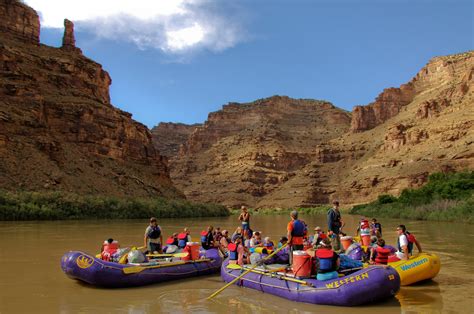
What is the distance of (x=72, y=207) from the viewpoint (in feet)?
132

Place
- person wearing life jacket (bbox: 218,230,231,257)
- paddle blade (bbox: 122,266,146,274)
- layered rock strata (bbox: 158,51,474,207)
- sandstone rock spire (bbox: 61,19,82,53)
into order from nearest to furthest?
1. paddle blade (bbox: 122,266,146,274)
2. person wearing life jacket (bbox: 218,230,231,257)
3. sandstone rock spire (bbox: 61,19,82,53)
4. layered rock strata (bbox: 158,51,474,207)

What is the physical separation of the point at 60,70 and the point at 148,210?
3188cm

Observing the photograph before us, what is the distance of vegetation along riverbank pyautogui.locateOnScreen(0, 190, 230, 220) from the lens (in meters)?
Result: 35.7

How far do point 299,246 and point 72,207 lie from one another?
111 feet

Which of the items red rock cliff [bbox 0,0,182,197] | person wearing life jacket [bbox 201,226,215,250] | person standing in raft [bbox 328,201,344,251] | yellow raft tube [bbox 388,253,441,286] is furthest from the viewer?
red rock cliff [bbox 0,0,182,197]

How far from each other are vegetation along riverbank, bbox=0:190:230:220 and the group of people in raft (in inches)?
1032

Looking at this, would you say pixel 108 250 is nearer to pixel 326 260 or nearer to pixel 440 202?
pixel 326 260

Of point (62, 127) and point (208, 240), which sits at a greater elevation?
point (62, 127)

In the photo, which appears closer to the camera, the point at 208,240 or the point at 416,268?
the point at 416,268

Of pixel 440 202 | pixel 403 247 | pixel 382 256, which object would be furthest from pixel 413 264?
pixel 440 202

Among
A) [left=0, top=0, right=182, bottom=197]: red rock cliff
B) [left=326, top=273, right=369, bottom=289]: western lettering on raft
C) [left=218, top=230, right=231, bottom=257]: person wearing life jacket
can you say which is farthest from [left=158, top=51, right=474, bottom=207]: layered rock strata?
[left=326, top=273, right=369, bottom=289]: western lettering on raft

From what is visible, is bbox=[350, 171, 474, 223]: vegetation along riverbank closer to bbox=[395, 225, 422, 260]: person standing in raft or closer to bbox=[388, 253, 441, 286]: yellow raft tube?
bbox=[395, 225, 422, 260]: person standing in raft

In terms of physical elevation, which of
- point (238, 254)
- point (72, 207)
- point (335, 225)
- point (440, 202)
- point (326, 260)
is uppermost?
point (440, 202)

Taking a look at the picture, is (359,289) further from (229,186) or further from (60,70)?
(229,186)
